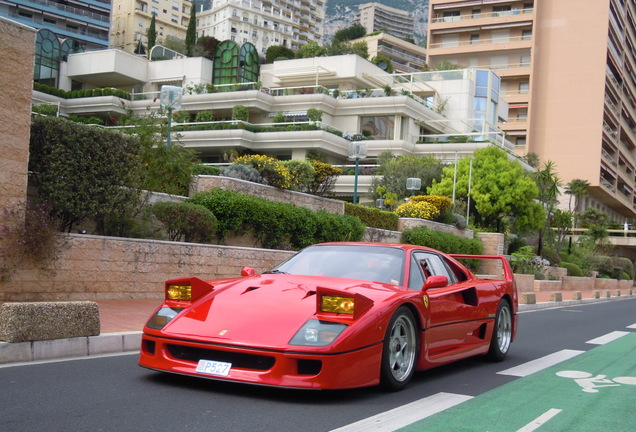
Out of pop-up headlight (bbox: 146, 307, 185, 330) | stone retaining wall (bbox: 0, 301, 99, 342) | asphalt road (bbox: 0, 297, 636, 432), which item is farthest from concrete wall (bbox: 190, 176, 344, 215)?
pop-up headlight (bbox: 146, 307, 185, 330)

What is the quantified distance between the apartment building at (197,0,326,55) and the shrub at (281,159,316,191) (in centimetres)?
11317

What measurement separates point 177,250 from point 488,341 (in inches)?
303

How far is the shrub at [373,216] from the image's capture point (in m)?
26.1

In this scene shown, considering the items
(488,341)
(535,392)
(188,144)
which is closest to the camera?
(535,392)

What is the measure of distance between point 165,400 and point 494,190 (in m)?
40.5

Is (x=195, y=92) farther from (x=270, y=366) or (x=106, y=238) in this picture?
(x=270, y=366)

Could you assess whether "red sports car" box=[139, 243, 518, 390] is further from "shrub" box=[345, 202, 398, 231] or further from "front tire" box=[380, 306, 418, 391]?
"shrub" box=[345, 202, 398, 231]

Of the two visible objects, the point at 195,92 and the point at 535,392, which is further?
the point at 195,92

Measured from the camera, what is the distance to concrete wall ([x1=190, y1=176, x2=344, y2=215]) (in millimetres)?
18547

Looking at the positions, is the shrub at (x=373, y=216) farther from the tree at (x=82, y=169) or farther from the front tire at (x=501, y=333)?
the front tire at (x=501, y=333)

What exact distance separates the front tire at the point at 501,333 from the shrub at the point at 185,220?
839 centimetres

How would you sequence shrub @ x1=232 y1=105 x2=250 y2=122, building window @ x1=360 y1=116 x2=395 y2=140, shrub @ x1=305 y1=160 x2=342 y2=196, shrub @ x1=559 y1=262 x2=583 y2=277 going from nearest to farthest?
shrub @ x1=305 y1=160 x2=342 y2=196
shrub @ x1=559 y1=262 x2=583 y2=277
shrub @ x1=232 y1=105 x2=250 y2=122
building window @ x1=360 y1=116 x2=395 y2=140

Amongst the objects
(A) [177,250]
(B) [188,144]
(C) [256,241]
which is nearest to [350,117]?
(B) [188,144]

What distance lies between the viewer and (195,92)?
57.0m
